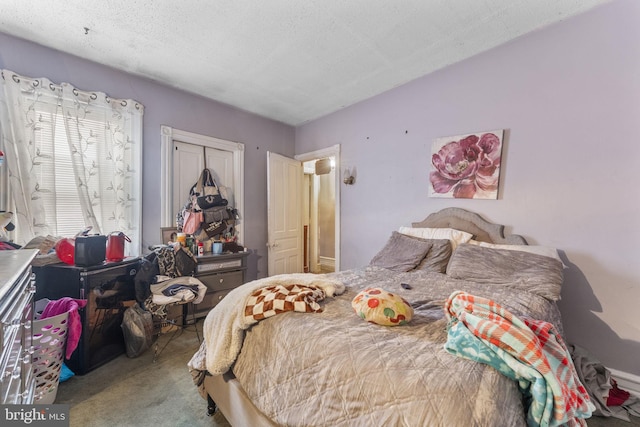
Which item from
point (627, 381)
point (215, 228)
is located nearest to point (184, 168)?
point (215, 228)

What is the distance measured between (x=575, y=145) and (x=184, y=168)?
3734mm

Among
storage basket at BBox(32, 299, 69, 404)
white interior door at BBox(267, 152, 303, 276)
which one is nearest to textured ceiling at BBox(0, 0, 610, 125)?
white interior door at BBox(267, 152, 303, 276)

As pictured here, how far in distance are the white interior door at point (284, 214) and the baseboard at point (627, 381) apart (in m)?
3.36

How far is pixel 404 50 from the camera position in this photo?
2.36 metres

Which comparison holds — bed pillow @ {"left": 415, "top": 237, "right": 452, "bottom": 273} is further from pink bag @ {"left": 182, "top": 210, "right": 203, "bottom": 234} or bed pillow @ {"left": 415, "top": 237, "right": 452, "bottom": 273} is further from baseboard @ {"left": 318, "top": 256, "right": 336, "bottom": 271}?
baseboard @ {"left": 318, "top": 256, "right": 336, "bottom": 271}

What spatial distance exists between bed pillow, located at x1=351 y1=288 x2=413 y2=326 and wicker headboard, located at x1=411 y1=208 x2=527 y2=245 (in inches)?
59.5

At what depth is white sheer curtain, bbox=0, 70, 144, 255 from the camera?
84.0 inches

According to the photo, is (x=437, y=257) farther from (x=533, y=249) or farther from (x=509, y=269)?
(x=533, y=249)

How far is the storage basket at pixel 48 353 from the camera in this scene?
153cm

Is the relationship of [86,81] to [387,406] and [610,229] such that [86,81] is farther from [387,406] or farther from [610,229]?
[610,229]

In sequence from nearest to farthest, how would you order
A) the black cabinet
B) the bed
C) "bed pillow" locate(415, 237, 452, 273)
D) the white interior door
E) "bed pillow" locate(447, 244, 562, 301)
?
the bed, "bed pillow" locate(447, 244, 562, 301), the black cabinet, "bed pillow" locate(415, 237, 452, 273), the white interior door

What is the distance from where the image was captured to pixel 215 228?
322cm

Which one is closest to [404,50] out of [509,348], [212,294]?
[509,348]

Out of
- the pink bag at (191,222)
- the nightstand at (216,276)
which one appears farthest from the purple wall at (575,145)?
the pink bag at (191,222)
